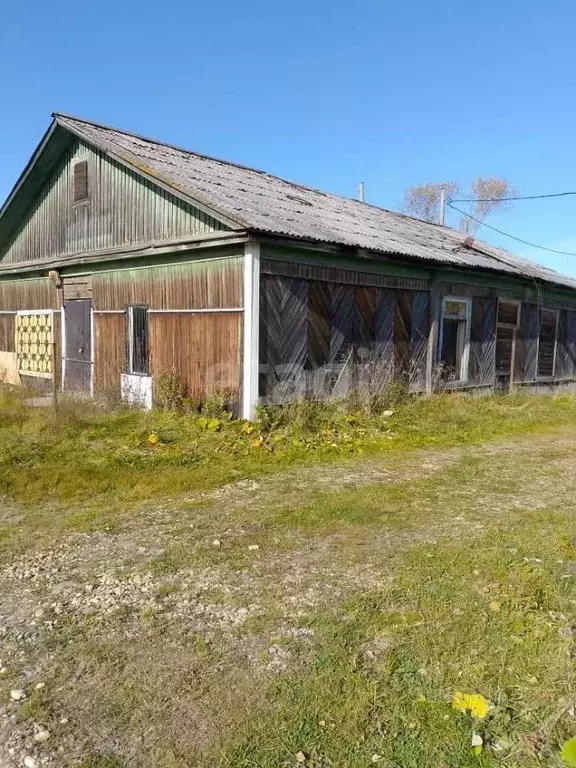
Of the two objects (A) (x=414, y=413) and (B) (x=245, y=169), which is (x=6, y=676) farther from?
(B) (x=245, y=169)

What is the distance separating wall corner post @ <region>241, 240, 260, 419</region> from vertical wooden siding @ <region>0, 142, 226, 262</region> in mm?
879

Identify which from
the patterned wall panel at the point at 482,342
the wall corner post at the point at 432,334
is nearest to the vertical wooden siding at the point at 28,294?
the wall corner post at the point at 432,334

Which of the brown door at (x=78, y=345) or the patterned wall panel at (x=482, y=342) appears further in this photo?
the patterned wall panel at (x=482, y=342)

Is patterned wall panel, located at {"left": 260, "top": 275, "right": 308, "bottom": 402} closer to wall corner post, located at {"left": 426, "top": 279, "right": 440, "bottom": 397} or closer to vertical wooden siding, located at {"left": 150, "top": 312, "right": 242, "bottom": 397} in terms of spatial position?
vertical wooden siding, located at {"left": 150, "top": 312, "right": 242, "bottom": 397}

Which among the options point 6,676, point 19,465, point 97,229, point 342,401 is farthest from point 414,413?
point 6,676

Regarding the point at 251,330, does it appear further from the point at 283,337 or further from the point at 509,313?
the point at 509,313

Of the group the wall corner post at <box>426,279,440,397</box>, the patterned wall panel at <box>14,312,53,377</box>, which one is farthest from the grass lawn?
the patterned wall panel at <box>14,312,53,377</box>

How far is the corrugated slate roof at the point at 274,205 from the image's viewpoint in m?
9.58

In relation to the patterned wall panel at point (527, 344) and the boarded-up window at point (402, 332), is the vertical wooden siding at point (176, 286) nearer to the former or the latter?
the boarded-up window at point (402, 332)

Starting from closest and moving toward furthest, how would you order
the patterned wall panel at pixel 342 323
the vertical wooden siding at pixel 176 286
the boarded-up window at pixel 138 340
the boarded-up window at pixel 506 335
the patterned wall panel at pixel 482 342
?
the vertical wooden siding at pixel 176 286, the patterned wall panel at pixel 342 323, the boarded-up window at pixel 138 340, the patterned wall panel at pixel 482 342, the boarded-up window at pixel 506 335

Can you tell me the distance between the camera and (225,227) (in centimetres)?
930

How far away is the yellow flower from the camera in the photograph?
256 cm

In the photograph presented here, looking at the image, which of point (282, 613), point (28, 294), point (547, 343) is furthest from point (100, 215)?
point (547, 343)

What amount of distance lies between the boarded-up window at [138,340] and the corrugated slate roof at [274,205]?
2637 mm
